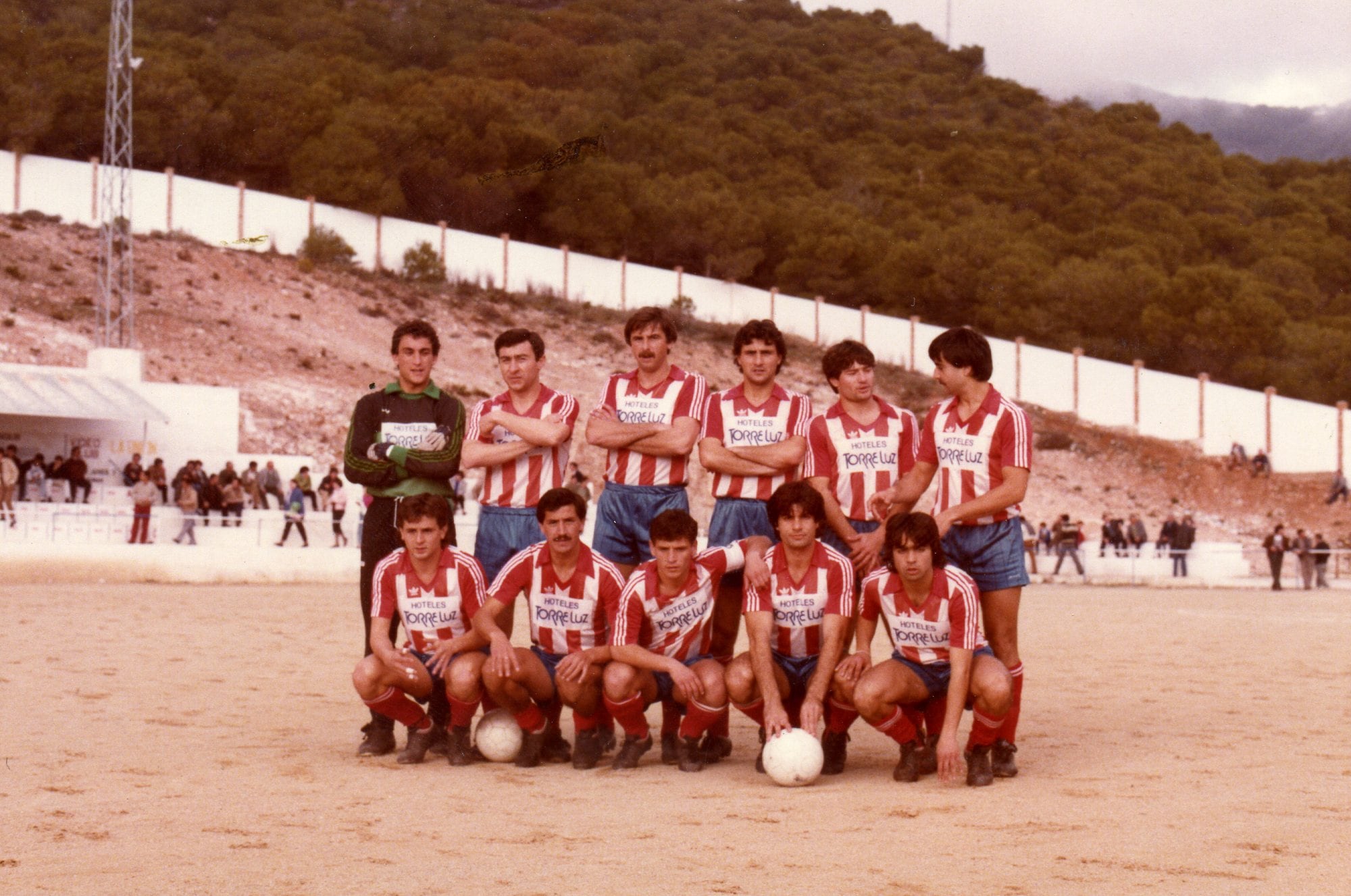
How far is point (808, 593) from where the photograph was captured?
22.6 feet

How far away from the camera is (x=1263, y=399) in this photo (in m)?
53.7

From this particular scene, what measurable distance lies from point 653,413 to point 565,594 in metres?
0.99

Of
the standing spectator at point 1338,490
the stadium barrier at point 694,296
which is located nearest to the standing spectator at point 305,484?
the stadium barrier at point 694,296

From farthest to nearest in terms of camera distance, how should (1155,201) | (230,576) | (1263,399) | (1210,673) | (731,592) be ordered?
(1155,201), (1263,399), (230,576), (1210,673), (731,592)

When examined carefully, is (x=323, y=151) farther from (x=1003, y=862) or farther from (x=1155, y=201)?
(x=1003, y=862)

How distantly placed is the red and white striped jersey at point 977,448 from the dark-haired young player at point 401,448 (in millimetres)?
2305

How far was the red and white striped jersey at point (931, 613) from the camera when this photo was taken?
6.58 m

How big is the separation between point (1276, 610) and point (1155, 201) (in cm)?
5629

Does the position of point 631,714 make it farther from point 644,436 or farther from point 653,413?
point 653,413

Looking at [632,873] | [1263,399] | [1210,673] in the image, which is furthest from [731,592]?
[1263,399]

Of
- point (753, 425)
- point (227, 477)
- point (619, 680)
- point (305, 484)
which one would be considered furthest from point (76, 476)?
point (619, 680)

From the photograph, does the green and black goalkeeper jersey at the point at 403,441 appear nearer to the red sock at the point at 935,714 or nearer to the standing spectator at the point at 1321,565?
the red sock at the point at 935,714

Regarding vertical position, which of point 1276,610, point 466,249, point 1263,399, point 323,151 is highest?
point 323,151

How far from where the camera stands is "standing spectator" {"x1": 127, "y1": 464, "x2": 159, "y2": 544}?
2212 centimetres
